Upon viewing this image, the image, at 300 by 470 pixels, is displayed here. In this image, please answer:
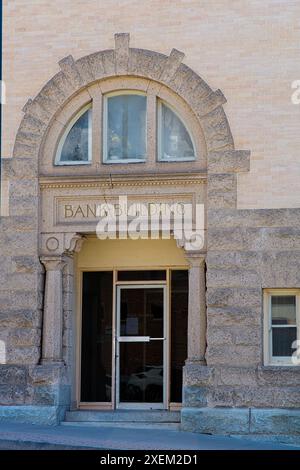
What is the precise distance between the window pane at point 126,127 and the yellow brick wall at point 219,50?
1.04m

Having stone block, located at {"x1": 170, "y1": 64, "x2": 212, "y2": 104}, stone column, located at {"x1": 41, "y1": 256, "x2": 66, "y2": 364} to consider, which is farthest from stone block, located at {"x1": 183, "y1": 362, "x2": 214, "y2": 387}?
stone block, located at {"x1": 170, "y1": 64, "x2": 212, "y2": 104}

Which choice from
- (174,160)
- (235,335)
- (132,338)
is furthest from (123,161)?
(235,335)

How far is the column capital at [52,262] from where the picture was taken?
18281mm

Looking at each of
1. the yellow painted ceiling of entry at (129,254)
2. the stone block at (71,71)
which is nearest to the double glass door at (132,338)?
the yellow painted ceiling of entry at (129,254)

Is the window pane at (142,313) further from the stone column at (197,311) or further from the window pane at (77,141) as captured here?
the window pane at (77,141)

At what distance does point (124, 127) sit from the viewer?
18.7 m

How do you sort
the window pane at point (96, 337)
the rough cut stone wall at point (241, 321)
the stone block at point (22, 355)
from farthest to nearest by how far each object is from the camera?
the window pane at point (96, 337) < the stone block at point (22, 355) < the rough cut stone wall at point (241, 321)

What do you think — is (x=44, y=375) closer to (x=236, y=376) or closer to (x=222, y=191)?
(x=236, y=376)

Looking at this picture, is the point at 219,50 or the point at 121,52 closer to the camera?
the point at 219,50

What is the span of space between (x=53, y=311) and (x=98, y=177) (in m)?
2.50

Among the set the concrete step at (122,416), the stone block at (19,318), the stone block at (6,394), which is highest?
the stone block at (19,318)

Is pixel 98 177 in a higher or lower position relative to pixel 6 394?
higher

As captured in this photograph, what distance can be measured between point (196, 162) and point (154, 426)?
4.64 meters

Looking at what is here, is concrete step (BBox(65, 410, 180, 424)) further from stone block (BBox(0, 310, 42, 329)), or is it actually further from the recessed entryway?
stone block (BBox(0, 310, 42, 329))
